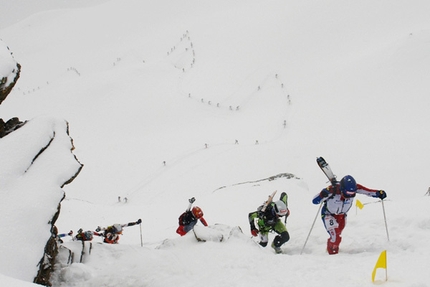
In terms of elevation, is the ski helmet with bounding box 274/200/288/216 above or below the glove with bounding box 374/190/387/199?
below

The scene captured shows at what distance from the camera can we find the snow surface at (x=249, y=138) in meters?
8.02

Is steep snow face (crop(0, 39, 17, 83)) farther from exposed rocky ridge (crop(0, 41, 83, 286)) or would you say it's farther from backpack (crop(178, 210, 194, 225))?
backpack (crop(178, 210, 194, 225))

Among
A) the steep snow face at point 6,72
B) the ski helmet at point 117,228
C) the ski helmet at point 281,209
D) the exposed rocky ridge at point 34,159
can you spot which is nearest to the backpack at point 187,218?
the ski helmet at point 117,228

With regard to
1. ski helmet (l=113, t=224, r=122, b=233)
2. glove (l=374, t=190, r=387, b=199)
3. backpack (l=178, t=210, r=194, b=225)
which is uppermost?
glove (l=374, t=190, r=387, b=199)

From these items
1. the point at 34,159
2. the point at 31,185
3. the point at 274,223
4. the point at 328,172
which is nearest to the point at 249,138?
→ the point at 274,223

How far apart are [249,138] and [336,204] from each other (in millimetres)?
23277

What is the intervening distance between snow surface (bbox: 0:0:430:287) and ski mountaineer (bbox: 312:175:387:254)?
39 cm

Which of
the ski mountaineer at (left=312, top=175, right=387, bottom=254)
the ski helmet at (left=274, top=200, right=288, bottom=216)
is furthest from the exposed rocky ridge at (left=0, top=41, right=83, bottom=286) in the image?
the ski mountaineer at (left=312, top=175, right=387, bottom=254)

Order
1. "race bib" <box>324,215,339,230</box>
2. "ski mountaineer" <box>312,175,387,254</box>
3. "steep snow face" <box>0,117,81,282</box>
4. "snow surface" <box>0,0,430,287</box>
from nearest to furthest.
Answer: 1. "steep snow face" <box>0,117,81,282</box>
2. "snow surface" <box>0,0,430,287</box>
3. "ski mountaineer" <box>312,175,387,254</box>
4. "race bib" <box>324,215,339,230</box>

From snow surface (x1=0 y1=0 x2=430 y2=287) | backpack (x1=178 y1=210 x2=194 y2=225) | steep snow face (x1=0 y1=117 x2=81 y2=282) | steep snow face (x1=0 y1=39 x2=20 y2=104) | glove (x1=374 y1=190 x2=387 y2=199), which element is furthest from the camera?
backpack (x1=178 y1=210 x2=194 y2=225)

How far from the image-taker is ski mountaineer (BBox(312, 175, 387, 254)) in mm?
9305

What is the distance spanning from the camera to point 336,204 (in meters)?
9.62

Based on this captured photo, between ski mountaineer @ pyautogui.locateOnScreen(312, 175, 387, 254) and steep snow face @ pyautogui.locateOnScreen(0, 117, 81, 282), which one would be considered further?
ski mountaineer @ pyautogui.locateOnScreen(312, 175, 387, 254)

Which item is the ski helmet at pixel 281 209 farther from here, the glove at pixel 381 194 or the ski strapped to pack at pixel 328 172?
the glove at pixel 381 194
